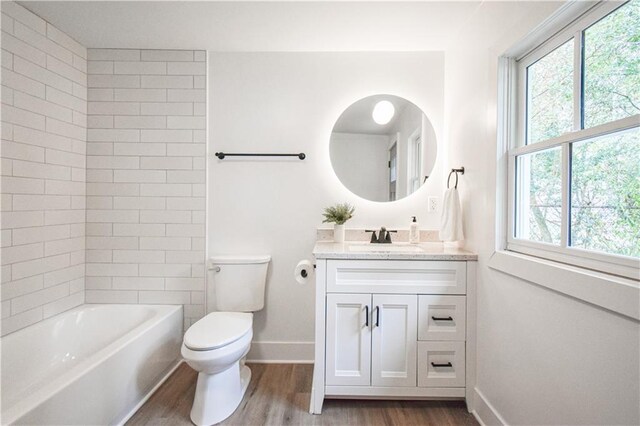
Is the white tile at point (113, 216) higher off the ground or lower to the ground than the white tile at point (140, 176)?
lower

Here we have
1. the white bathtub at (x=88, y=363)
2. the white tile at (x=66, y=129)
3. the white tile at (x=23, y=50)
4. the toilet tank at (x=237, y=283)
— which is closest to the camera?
the white bathtub at (x=88, y=363)

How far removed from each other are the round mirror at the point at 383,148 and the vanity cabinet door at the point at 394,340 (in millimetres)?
832

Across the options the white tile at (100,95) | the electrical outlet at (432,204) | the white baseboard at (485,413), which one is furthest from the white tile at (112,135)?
the white baseboard at (485,413)

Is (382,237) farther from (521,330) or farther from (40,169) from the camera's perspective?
(40,169)

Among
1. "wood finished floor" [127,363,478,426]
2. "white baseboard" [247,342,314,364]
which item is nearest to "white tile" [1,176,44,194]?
"wood finished floor" [127,363,478,426]

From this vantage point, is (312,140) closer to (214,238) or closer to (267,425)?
(214,238)

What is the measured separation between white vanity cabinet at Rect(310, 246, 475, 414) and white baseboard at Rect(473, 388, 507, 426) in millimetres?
75

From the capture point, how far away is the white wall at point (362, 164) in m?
2.15

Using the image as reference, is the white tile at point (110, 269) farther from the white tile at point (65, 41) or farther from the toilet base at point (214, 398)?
the white tile at point (65, 41)

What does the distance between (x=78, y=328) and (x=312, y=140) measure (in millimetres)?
2077

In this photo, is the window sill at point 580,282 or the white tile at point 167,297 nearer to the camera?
the window sill at point 580,282

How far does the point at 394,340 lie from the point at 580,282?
0.91m

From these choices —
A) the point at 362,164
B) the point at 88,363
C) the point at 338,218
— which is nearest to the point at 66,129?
the point at 88,363

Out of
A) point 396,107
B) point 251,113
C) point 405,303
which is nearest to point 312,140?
point 251,113
